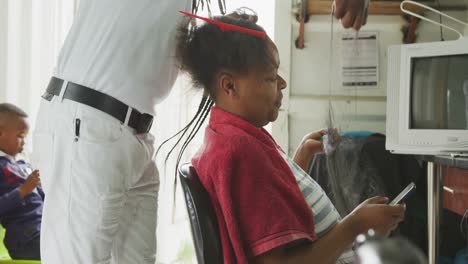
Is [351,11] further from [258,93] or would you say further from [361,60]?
[361,60]

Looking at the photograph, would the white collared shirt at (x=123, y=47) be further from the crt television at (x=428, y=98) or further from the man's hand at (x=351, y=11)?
the crt television at (x=428, y=98)

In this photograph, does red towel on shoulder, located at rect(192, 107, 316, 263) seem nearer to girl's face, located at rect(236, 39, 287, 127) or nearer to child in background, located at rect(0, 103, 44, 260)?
girl's face, located at rect(236, 39, 287, 127)

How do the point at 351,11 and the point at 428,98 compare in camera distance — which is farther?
the point at 428,98

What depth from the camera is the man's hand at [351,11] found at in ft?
3.42

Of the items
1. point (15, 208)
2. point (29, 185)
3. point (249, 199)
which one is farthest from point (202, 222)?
point (15, 208)

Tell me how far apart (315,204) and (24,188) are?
4.90 ft

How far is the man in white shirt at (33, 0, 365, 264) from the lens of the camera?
3.53 ft

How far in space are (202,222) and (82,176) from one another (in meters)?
0.40

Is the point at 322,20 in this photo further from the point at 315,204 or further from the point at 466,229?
the point at 315,204

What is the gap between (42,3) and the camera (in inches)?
106

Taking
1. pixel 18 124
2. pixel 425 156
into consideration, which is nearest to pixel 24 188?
pixel 18 124

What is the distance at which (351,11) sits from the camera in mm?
1056

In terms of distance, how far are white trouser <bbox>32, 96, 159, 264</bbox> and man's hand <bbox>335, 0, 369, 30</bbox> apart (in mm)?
559

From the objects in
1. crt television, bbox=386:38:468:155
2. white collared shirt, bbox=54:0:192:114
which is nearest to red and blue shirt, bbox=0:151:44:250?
white collared shirt, bbox=54:0:192:114
